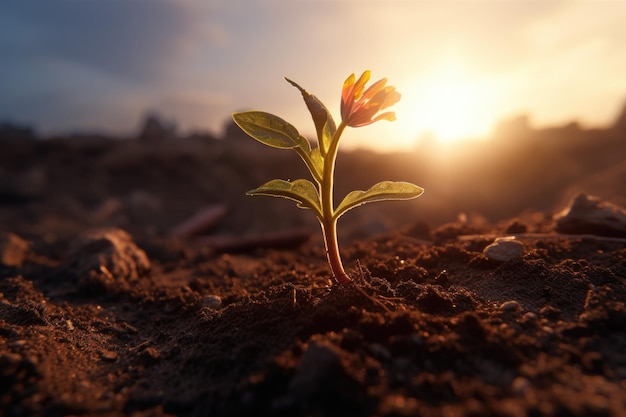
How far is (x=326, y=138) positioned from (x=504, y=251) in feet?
3.63

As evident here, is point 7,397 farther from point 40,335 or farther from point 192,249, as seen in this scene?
point 192,249

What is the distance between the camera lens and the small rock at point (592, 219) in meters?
2.27

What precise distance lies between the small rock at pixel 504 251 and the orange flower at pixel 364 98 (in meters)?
0.99

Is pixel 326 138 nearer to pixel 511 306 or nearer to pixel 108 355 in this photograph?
pixel 511 306

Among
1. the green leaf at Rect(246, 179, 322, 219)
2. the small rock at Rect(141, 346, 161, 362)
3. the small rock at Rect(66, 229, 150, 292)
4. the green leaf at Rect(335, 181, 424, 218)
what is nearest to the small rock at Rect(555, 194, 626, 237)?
the green leaf at Rect(335, 181, 424, 218)

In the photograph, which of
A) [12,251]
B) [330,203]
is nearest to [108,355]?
[330,203]

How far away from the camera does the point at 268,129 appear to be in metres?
1.67

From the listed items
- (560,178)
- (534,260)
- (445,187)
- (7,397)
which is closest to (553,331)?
(534,260)

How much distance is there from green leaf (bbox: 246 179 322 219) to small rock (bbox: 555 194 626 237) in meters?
1.68

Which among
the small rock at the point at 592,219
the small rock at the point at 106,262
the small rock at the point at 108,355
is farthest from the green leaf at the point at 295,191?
the small rock at the point at 592,219

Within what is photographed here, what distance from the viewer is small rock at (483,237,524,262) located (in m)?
2.01

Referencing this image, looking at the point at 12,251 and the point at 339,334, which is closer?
the point at 339,334

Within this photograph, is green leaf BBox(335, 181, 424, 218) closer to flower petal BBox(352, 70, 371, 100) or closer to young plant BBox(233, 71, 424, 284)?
young plant BBox(233, 71, 424, 284)

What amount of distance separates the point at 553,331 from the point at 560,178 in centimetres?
869
